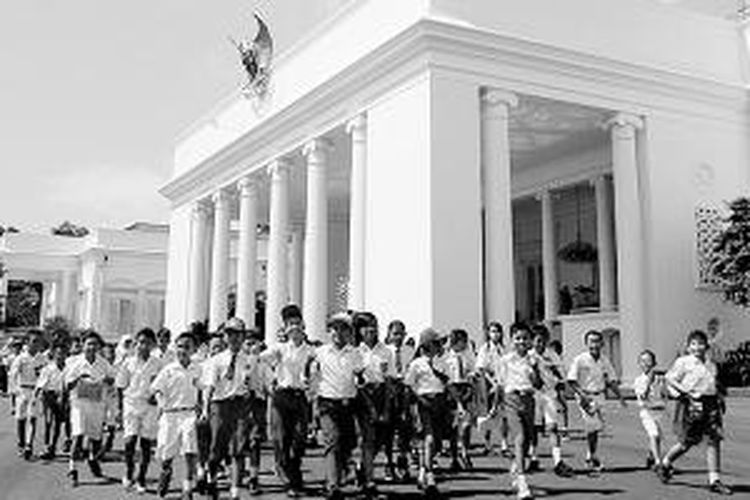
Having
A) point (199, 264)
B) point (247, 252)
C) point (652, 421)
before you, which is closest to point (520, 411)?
point (652, 421)

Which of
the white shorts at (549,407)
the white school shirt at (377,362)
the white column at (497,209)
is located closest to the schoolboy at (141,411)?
the white school shirt at (377,362)

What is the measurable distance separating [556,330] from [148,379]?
18.0m

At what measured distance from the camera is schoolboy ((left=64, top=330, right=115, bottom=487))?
1006 centimetres

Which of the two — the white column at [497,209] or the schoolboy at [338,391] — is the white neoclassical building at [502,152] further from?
the schoolboy at [338,391]

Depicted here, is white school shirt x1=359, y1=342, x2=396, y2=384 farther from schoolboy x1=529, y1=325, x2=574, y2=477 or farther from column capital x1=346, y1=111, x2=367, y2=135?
column capital x1=346, y1=111, x2=367, y2=135

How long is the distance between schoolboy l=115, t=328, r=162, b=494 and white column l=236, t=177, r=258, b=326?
16035mm

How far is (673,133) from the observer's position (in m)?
20.5

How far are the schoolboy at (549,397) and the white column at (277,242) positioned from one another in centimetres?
1464

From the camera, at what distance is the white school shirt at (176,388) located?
8.45 m

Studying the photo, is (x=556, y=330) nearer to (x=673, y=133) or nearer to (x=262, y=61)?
(x=673, y=133)

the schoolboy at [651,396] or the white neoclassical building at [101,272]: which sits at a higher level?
the white neoclassical building at [101,272]

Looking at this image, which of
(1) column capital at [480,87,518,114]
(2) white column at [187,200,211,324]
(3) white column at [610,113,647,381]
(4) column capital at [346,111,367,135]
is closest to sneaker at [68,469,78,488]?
(1) column capital at [480,87,518,114]

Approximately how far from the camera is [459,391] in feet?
31.4

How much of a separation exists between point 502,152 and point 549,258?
889 cm
